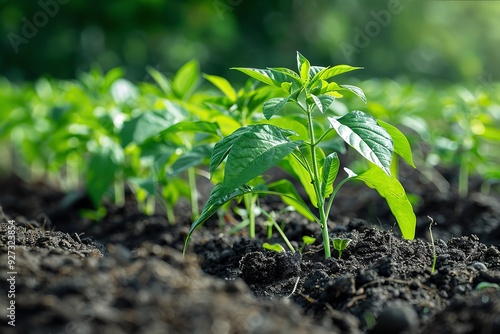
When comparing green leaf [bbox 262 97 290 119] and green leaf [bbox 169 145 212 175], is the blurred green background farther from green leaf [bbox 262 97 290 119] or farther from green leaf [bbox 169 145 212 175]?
green leaf [bbox 262 97 290 119]

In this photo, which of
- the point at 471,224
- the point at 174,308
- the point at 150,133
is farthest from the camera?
the point at 471,224

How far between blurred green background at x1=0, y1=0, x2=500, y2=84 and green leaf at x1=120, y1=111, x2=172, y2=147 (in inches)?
477

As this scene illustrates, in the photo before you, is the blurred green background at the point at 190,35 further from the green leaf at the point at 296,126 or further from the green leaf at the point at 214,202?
the green leaf at the point at 214,202

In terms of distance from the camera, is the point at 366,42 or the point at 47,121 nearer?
the point at 47,121

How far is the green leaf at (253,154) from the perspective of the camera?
81.7 inches

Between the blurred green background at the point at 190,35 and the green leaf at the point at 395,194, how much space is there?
43.4ft

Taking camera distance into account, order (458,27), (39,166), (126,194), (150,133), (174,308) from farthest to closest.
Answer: (458,27)
(39,166)
(126,194)
(150,133)
(174,308)

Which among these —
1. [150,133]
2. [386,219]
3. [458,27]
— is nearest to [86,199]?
[150,133]

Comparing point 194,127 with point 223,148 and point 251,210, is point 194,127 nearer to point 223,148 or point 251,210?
point 251,210

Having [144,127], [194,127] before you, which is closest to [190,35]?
[144,127]

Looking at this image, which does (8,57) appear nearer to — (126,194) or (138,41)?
(138,41)

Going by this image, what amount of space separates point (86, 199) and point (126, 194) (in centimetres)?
41

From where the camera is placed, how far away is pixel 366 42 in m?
17.9

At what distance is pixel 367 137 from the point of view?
211 cm
